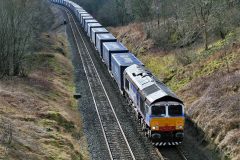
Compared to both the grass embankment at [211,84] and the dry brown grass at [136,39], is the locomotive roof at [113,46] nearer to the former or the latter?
the grass embankment at [211,84]

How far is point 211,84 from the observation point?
31.7 metres

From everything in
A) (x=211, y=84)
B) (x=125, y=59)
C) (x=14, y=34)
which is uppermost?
(x=14, y=34)

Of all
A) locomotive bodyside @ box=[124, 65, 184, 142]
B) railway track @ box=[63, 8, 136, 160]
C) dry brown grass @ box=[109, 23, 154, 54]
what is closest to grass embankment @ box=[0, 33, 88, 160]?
railway track @ box=[63, 8, 136, 160]

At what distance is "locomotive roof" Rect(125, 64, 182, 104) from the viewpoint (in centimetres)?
2531

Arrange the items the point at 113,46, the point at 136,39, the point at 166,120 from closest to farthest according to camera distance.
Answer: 1. the point at 166,120
2. the point at 113,46
3. the point at 136,39

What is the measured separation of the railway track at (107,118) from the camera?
2588 cm

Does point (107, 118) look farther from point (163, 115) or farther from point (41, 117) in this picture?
point (163, 115)

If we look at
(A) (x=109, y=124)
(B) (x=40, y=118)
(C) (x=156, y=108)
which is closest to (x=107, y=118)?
(A) (x=109, y=124)

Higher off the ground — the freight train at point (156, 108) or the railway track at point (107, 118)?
the freight train at point (156, 108)

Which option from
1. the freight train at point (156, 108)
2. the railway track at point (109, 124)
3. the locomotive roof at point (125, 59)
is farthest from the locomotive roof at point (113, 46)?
the freight train at point (156, 108)

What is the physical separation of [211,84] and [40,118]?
13.6 metres

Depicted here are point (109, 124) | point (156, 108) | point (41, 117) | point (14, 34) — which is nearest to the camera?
point (156, 108)

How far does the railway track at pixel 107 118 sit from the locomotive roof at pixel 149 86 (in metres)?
3.60

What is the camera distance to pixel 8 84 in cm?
3675
